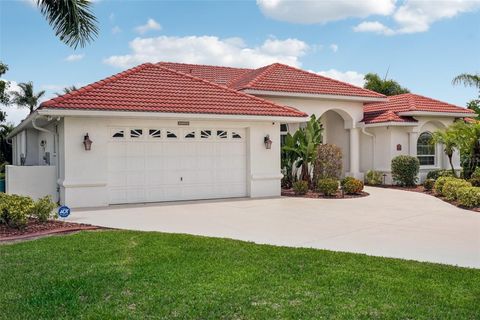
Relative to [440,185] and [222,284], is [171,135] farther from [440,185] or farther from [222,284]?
[222,284]

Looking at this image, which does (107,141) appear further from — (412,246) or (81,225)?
(412,246)

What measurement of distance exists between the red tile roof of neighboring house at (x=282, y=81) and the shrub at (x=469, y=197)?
8528 mm

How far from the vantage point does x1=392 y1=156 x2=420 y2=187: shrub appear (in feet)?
67.5

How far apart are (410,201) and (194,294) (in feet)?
38.6

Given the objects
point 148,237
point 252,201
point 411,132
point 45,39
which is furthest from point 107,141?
point 411,132

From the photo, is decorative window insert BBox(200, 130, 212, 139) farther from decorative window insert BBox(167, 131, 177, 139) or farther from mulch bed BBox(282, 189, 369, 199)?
mulch bed BBox(282, 189, 369, 199)

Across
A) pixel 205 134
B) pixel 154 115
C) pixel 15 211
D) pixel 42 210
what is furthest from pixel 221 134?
pixel 15 211

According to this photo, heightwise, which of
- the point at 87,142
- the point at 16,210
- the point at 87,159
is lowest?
the point at 16,210

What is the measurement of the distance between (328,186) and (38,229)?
32.9 ft

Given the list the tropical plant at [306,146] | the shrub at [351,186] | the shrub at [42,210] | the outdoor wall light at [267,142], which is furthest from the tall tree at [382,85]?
the shrub at [42,210]

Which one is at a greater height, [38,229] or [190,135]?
[190,135]

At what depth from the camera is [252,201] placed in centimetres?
1562

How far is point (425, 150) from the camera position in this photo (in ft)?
74.6

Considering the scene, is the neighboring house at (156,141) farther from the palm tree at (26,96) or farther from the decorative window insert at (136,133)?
the palm tree at (26,96)
